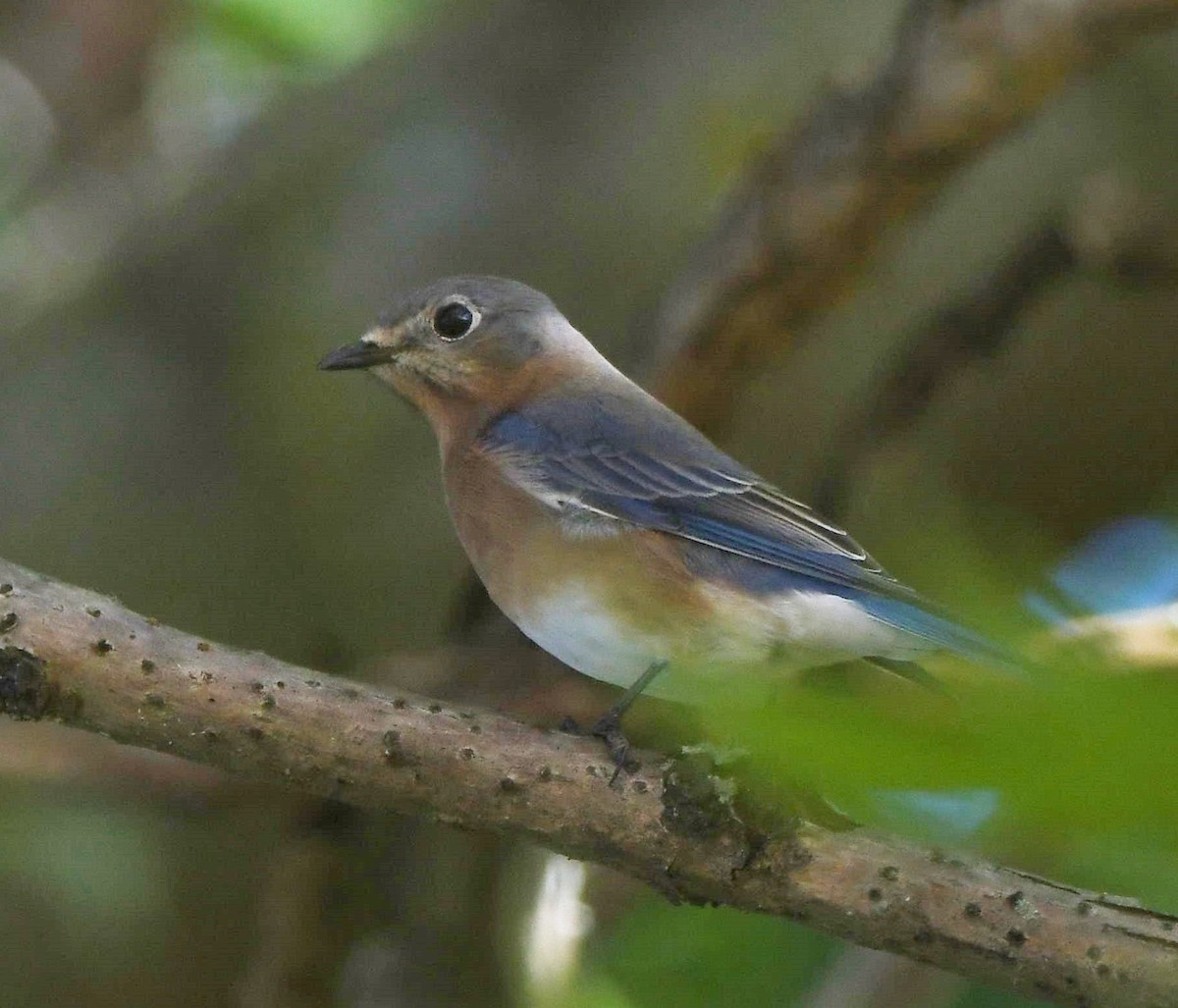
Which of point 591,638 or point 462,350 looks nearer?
point 591,638

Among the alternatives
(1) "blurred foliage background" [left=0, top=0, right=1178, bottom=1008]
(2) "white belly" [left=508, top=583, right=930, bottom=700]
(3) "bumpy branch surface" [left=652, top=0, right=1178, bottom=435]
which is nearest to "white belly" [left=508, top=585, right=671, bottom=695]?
(2) "white belly" [left=508, top=583, right=930, bottom=700]

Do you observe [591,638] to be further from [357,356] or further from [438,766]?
[357,356]

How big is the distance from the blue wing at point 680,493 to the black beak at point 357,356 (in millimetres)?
295

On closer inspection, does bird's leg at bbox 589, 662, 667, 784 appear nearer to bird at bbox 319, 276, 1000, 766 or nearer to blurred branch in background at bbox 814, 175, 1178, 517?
bird at bbox 319, 276, 1000, 766

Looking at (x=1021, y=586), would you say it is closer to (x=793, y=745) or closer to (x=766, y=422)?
(x=793, y=745)

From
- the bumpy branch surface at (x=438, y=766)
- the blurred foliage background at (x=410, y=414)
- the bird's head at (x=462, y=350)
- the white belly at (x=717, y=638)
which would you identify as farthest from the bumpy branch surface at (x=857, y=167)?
the bumpy branch surface at (x=438, y=766)

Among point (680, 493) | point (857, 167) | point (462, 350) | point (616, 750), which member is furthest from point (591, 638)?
point (857, 167)

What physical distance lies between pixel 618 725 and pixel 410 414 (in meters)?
1.87

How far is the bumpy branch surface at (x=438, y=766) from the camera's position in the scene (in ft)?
6.36

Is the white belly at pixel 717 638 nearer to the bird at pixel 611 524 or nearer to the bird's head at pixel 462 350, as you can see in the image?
the bird at pixel 611 524

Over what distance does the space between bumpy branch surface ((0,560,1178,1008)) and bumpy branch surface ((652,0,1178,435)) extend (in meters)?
1.71

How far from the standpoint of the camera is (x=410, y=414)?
412 centimetres

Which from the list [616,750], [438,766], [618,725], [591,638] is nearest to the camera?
[438,766]

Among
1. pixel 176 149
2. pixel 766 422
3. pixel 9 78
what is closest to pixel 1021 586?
pixel 766 422
